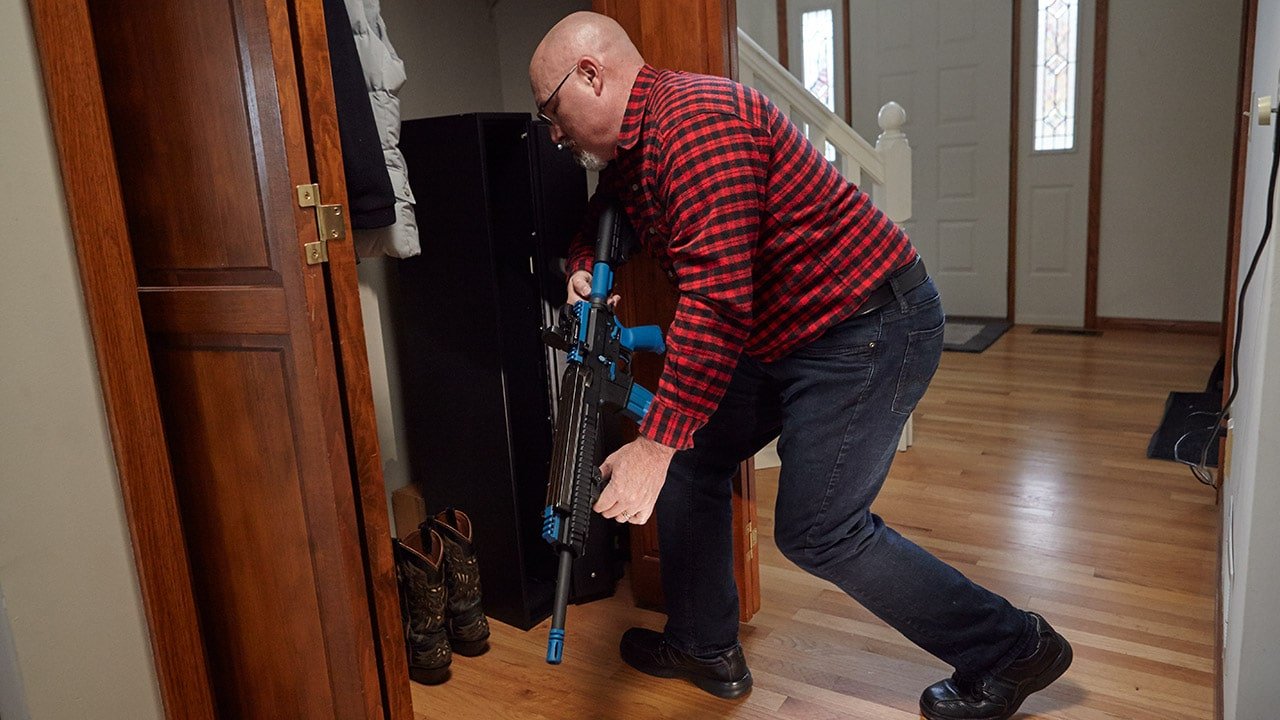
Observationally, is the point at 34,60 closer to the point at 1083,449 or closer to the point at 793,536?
the point at 793,536

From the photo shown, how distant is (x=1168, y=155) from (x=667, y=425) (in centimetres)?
406

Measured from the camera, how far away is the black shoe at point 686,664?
1829mm

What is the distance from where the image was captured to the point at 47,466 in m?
1.26

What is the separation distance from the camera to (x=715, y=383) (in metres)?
1.36

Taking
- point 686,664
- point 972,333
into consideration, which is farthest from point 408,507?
point 972,333

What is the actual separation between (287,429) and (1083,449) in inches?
103

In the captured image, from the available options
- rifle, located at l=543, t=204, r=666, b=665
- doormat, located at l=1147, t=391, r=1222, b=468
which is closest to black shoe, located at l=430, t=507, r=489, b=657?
rifle, located at l=543, t=204, r=666, b=665

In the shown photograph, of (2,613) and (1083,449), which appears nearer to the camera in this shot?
(2,613)

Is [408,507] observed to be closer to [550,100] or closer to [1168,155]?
[550,100]

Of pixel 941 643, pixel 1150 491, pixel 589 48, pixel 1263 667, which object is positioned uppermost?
pixel 589 48

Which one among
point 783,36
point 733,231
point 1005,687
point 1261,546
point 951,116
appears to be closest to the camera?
point 1261,546

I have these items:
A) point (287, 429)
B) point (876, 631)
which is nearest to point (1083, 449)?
point (876, 631)

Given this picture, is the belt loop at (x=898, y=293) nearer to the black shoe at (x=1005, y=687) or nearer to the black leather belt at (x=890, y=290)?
the black leather belt at (x=890, y=290)

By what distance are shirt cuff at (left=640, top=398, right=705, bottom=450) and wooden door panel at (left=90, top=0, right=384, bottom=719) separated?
0.45 m
